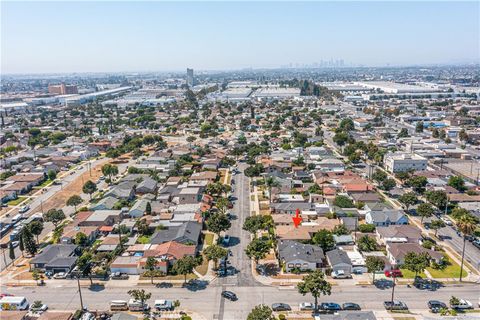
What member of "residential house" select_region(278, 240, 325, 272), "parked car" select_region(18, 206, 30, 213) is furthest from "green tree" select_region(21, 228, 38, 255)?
"residential house" select_region(278, 240, 325, 272)

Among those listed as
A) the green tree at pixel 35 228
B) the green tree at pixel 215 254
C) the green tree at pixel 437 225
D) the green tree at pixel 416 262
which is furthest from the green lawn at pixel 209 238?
the green tree at pixel 437 225

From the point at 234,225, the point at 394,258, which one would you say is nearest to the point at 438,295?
the point at 394,258

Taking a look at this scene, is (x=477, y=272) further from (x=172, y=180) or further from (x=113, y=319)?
(x=172, y=180)

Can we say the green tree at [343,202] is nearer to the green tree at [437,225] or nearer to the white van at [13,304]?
the green tree at [437,225]

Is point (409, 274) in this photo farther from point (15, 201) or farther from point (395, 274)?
point (15, 201)

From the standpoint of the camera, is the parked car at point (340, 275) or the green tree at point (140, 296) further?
the parked car at point (340, 275)

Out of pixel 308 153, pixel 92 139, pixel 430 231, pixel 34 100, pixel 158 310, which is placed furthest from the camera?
pixel 34 100
